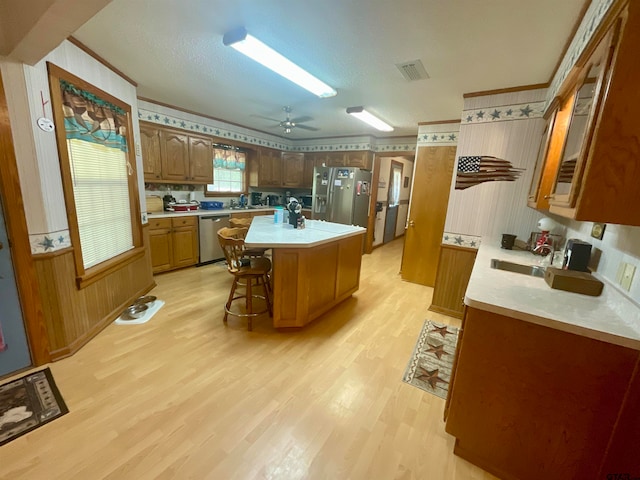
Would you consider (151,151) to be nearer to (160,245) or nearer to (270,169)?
(160,245)

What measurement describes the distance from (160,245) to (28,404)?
7.79 feet

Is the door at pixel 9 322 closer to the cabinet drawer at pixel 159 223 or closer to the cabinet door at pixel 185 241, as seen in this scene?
the cabinet drawer at pixel 159 223

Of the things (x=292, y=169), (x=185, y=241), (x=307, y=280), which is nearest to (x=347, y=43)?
(x=307, y=280)

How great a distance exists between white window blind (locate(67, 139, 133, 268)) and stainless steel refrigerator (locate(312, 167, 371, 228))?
3322 millimetres

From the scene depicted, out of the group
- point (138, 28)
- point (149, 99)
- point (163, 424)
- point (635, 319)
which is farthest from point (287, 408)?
point (149, 99)

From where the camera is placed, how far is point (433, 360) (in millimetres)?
2199

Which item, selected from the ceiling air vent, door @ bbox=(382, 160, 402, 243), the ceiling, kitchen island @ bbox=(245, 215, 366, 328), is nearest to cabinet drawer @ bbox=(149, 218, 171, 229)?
the ceiling

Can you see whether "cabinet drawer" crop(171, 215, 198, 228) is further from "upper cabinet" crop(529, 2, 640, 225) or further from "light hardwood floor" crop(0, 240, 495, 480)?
"upper cabinet" crop(529, 2, 640, 225)

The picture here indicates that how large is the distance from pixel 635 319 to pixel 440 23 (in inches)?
74.2

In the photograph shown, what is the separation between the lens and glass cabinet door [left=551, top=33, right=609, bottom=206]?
101 centimetres

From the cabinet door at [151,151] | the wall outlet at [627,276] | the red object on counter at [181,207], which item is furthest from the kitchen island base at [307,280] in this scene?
the cabinet door at [151,151]

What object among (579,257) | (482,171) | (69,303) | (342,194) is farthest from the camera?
(342,194)

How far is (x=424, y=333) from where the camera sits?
8.54ft

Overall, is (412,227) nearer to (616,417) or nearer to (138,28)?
(616,417)
